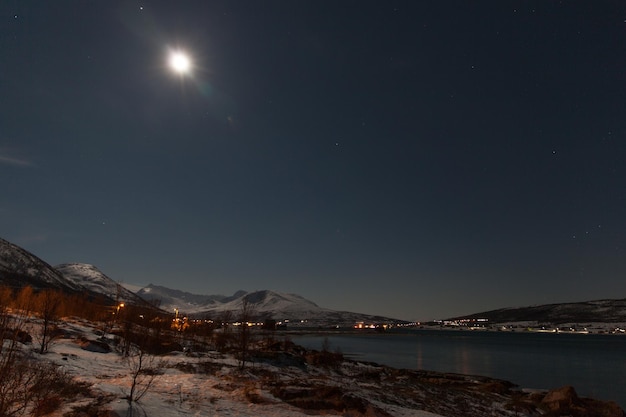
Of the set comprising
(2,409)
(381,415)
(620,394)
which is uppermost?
(2,409)

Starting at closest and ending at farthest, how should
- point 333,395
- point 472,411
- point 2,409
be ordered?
1. point 2,409
2. point 333,395
3. point 472,411

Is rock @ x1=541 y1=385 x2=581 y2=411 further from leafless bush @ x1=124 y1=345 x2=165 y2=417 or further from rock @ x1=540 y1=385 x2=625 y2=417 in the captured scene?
leafless bush @ x1=124 y1=345 x2=165 y2=417

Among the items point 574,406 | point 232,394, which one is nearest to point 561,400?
point 574,406

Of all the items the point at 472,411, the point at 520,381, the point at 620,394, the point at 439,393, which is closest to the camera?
the point at 472,411

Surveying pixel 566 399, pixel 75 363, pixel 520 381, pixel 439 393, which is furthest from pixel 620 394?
pixel 75 363

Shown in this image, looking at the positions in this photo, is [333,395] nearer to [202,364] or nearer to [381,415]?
[381,415]

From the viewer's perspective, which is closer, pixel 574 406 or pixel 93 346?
pixel 93 346

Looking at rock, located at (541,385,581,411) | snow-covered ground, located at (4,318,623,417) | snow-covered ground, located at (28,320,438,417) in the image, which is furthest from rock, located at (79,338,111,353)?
rock, located at (541,385,581,411)

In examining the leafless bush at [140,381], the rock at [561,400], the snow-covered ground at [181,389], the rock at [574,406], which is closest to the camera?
the leafless bush at [140,381]

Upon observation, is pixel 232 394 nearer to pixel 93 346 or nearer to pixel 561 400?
pixel 93 346

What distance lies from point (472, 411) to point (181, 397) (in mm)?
24512

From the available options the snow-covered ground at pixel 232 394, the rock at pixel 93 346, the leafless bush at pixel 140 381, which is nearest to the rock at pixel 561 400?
the snow-covered ground at pixel 232 394

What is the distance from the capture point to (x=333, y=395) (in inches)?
902

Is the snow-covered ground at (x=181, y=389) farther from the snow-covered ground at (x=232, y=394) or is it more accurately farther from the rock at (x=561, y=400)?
the rock at (x=561, y=400)
